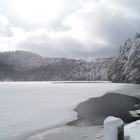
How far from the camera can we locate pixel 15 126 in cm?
1898

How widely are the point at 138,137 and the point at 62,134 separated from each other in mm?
6524

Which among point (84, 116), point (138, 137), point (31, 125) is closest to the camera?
point (138, 137)

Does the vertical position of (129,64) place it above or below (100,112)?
above

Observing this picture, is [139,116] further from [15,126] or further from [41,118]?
[15,126]

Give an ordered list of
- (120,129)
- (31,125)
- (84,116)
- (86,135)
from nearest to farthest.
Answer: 1. (120,129)
2. (86,135)
3. (31,125)
4. (84,116)

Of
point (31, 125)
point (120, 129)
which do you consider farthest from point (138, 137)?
point (31, 125)

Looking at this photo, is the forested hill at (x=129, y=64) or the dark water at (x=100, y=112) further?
the forested hill at (x=129, y=64)

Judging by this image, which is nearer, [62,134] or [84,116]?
[62,134]

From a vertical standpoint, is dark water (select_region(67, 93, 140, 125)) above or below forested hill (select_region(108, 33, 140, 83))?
below

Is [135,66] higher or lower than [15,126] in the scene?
higher

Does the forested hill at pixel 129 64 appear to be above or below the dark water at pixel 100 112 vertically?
above

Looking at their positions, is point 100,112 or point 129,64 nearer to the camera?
point 100,112

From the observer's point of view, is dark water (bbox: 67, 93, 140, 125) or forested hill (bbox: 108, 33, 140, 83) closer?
dark water (bbox: 67, 93, 140, 125)

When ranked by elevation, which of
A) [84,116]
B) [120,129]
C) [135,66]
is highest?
[135,66]
